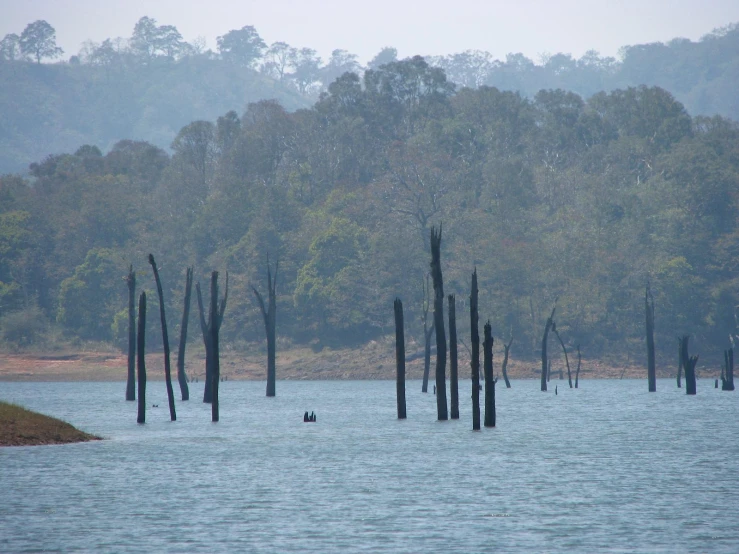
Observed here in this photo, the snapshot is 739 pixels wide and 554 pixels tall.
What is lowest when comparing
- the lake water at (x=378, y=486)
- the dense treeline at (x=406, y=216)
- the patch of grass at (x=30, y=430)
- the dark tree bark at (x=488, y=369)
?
the lake water at (x=378, y=486)

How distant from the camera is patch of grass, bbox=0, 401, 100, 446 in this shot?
131ft

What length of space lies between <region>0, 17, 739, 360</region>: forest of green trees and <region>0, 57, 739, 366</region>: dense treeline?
0.22 meters

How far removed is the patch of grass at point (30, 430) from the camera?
39.9m

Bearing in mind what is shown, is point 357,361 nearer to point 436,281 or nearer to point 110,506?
point 436,281

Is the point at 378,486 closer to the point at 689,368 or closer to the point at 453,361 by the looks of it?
the point at 453,361

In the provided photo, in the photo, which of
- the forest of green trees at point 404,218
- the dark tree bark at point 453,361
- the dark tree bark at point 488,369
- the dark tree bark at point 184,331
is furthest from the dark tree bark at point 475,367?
the forest of green trees at point 404,218

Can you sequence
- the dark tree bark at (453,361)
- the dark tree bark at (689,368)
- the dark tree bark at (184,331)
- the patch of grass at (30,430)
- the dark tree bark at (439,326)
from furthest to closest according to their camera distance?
1. the dark tree bark at (689,368)
2. the dark tree bark at (184,331)
3. the dark tree bark at (453,361)
4. the dark tree bark at (439,326)
5. the patch of grass at (30,430)

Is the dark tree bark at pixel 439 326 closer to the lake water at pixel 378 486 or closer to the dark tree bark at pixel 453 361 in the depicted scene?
the dark tree bark at pixel 453 361

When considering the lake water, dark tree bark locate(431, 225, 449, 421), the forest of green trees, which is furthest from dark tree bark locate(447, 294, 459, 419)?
the forest of green trees

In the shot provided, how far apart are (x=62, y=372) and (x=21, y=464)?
82430mm

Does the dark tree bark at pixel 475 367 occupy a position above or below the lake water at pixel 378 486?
above

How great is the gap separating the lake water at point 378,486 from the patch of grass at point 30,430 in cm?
48

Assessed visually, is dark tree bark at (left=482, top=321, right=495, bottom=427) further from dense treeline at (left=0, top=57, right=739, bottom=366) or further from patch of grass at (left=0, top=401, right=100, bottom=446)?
dense treeline at (left=0, top=57, right=739, bottom=366)

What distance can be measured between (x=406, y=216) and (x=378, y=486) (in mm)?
93688
